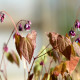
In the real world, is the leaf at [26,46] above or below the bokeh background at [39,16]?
above

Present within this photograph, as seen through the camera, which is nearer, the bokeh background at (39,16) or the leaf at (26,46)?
the leaf at (26,46)

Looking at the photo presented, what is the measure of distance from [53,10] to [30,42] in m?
1.91

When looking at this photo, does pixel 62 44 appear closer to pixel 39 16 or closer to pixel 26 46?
pixel 26 46

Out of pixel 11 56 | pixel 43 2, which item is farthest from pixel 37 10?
pixel 11 56

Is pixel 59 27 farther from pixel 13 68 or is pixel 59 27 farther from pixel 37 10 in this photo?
pixel 13 68

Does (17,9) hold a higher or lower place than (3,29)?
higher

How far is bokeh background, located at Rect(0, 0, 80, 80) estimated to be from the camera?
6.90 ft

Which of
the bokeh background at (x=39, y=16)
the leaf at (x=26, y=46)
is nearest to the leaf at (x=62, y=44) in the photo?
the leaf at (x=26, y=46)

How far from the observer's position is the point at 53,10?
96.8 inches

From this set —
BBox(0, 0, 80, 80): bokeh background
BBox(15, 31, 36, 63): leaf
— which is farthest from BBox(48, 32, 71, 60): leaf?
BBox(0, 0, 80, 80): bokeh background

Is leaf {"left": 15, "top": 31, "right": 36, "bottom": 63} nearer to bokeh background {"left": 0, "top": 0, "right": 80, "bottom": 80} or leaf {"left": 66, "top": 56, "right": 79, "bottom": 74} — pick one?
leaf {"left": 66, "top": 56, "right": 79, "bottom": 74}

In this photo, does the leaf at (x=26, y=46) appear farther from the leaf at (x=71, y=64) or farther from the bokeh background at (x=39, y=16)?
the bokeh background at (x=39, y=16)

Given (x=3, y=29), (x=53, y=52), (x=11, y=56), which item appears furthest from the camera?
(x=3, y=29)

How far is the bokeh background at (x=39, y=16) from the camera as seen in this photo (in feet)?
6.90
